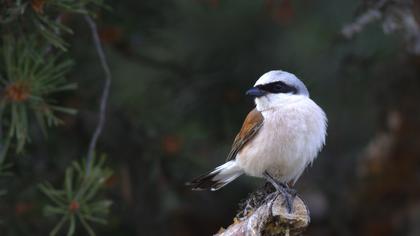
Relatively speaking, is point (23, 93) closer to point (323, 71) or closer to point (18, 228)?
point (18, 228)

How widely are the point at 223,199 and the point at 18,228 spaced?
5.94 feet

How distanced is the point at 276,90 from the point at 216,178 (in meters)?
0.69

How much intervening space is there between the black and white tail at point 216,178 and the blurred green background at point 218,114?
396mm

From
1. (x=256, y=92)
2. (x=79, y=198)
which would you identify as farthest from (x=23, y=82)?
(x=256, y=92)

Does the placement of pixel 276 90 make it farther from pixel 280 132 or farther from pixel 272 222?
pixel 272 222

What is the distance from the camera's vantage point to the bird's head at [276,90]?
4270 mm

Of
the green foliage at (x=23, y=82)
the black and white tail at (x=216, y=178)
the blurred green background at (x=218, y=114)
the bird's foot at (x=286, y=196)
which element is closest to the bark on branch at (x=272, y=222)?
the bird's foot at (x=286, y=196)

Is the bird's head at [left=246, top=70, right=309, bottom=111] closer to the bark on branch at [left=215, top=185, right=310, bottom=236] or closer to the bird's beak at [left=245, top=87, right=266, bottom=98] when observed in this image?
the bird's beak at [left=245, top=87, right=266, bottom=98]

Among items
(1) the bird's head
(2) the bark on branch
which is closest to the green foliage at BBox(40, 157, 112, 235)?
(2) the bark on branch

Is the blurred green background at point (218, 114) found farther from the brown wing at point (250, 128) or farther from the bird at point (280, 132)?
the brown wing at point (250, 128)

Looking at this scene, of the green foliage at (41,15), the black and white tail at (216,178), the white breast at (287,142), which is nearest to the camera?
the green foliage at (41,15)

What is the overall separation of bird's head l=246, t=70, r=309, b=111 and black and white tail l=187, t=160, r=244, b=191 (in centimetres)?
43

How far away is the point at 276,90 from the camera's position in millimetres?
4320

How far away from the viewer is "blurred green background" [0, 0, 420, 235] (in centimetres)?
498
